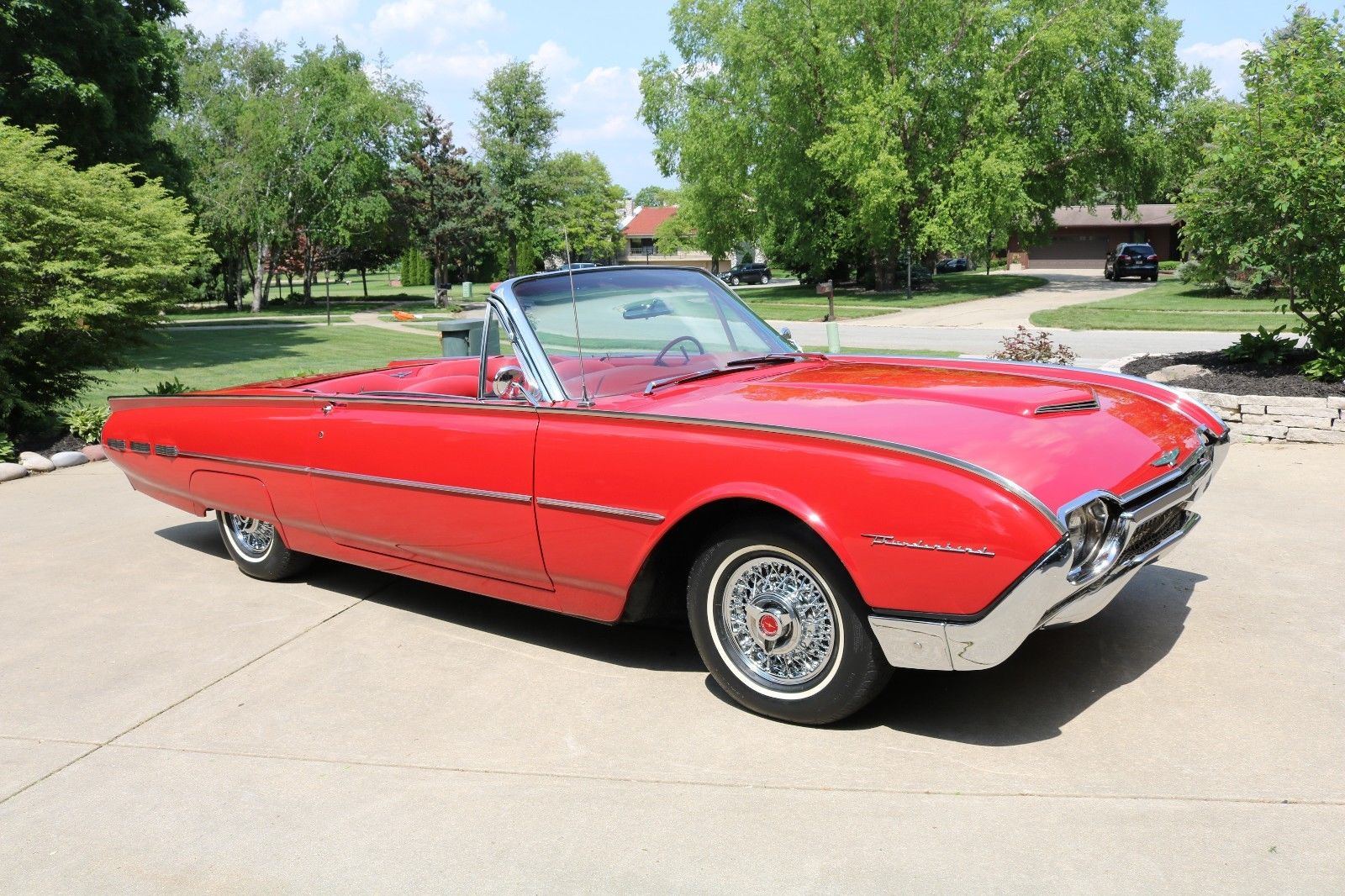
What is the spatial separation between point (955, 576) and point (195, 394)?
167 inches

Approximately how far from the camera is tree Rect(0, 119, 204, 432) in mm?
9773

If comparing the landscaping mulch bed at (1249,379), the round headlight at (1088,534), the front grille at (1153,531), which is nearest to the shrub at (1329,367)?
the landscaping mulch bed at (1249,379)

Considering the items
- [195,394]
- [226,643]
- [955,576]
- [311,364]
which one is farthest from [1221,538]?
[311,364]

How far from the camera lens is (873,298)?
3825 cm

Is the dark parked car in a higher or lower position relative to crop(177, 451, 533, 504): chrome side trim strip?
higher

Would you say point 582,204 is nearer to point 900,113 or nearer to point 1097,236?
point 1097,236

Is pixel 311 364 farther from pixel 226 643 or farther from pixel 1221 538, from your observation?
pixel 1221 538

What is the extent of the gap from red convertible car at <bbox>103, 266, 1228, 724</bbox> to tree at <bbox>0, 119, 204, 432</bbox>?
5496 millimetres

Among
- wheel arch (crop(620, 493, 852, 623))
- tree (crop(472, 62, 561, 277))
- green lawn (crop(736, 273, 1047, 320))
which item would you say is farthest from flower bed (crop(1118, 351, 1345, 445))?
tree (crop(472, 62, 561, 277))

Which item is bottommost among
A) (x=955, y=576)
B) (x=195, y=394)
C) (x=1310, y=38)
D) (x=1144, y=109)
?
(x=955, y=576)

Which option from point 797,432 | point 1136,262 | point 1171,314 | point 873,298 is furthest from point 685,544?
point 1136,262

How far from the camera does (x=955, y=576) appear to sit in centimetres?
317

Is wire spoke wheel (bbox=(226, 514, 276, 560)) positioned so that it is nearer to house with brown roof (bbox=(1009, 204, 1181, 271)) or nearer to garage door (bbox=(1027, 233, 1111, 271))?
house with brown roof (bbox=(1009, 204, 1181, 271))

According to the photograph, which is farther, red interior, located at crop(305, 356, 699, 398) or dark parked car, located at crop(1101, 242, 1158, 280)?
dark parked car, located at crop(1101, 242, 1158, 280)
